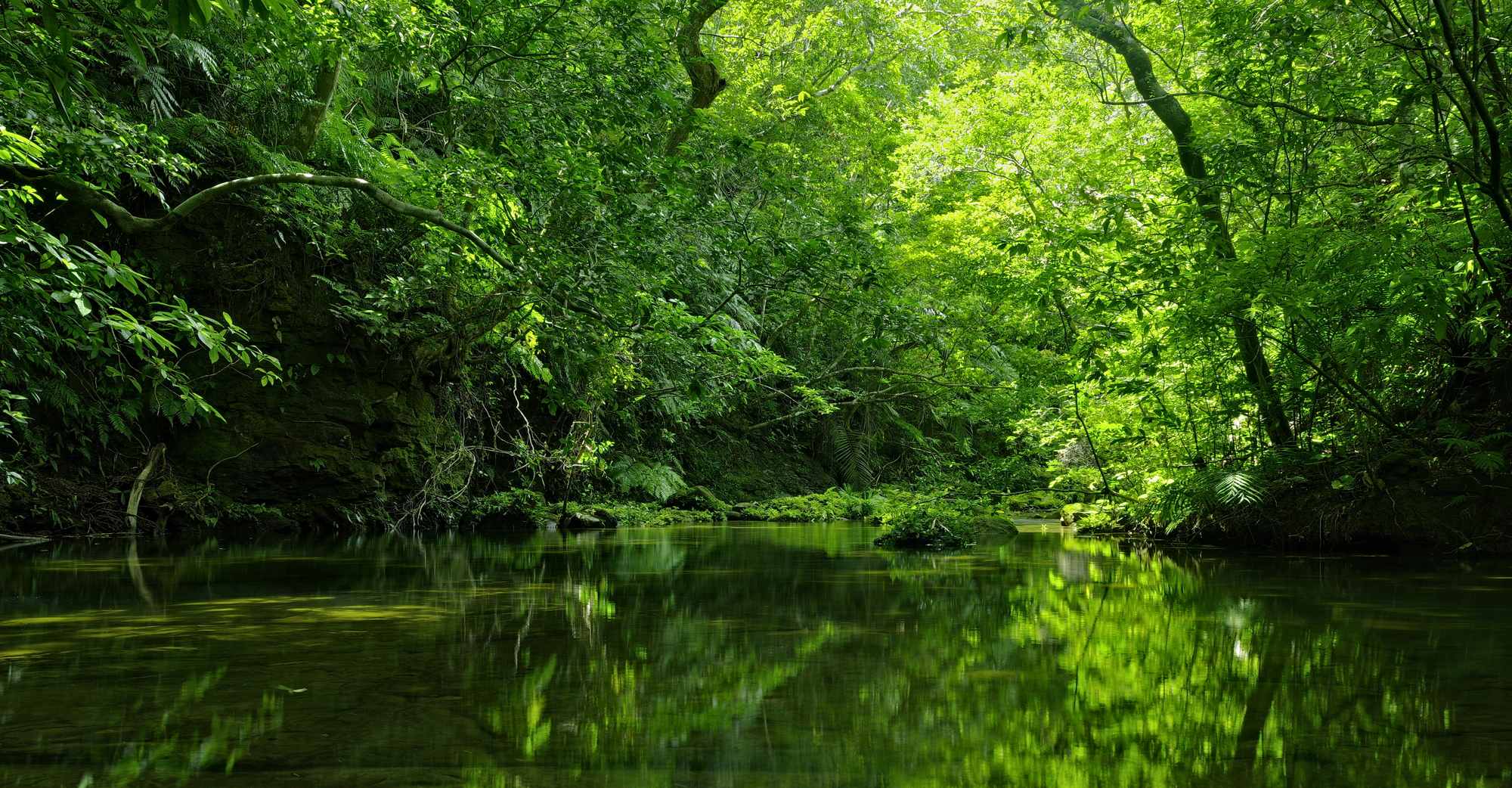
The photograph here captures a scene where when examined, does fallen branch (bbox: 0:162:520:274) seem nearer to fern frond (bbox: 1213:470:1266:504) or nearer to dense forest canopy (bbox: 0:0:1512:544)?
dense forest canopy (bbox: 0:0:1512:544)

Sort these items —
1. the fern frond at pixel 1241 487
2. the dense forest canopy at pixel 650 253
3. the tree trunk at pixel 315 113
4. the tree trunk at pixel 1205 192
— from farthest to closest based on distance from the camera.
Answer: the tree trunk at pixel 315 113, the fern frond at pixel 1241 487, the tree trunk at pixel 1205 192, the dense forest canopy at pixel 650 253

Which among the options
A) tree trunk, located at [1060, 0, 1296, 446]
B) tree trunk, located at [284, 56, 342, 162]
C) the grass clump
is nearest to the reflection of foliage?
tree trunk, located at [1060, 0, 1296, 446]

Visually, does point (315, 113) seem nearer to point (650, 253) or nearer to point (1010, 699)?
point (650, 253)

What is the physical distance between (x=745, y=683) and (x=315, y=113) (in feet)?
26.9

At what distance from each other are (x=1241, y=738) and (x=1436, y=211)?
221 inches

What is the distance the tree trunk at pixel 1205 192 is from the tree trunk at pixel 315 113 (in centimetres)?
659

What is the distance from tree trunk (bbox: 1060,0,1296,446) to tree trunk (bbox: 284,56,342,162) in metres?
6.59

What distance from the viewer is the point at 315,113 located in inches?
326

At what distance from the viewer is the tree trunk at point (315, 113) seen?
8.13 meters

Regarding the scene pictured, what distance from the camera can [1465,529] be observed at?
610 centimetres

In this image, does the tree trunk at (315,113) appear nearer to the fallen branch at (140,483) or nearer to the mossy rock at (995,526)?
the fallen branch at (140,483)

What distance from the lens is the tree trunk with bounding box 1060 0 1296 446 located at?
6.63m

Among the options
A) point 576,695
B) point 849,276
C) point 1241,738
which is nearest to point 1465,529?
point 849,276

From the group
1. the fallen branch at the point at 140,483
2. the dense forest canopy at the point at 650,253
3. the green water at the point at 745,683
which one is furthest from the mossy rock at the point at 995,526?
the fallen branch at the point at 140,483
